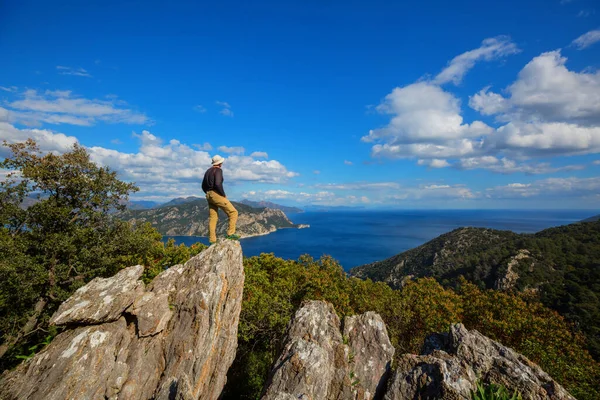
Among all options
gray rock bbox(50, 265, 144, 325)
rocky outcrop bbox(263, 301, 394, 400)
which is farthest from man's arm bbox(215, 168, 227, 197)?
rocky outcrop bbox(263, 301, 394, 400)

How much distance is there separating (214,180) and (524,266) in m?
85.9

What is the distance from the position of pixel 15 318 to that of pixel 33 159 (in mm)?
9662

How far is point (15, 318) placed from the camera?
15.8 meters

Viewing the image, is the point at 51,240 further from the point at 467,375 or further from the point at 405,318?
the point at 405,318

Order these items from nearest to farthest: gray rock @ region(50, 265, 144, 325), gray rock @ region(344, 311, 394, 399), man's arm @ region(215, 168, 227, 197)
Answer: gray rock @ region(50, 265, 144, 325) < gray rock @ region(344, 311, 394, 399) < man's arm @ region(215, 168, 227, 197)

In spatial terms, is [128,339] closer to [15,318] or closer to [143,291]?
[143,291]

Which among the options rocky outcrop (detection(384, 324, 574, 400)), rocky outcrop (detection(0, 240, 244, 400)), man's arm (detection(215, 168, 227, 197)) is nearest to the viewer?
rocky outcrop (detection(384, 324, 574, 400))

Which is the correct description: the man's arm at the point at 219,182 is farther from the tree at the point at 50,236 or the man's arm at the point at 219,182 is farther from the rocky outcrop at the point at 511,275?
the rocky outcrop at the point at 511,275

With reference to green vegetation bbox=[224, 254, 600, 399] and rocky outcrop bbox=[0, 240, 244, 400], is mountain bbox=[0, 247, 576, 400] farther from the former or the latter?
green vegetation bbox=[224, 254, 600, 399]

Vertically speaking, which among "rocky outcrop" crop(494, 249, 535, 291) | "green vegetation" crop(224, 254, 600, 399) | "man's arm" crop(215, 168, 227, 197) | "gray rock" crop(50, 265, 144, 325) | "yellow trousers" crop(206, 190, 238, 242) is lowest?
"rocky outcrop" crop(494, 249, 535, 291)

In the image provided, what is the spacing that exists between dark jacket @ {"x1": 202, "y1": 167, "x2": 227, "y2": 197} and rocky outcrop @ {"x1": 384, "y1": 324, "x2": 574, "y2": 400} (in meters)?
9.93

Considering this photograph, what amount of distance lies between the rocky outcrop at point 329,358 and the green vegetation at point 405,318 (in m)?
5.23

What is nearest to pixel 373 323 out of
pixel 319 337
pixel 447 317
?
pixel 319 337

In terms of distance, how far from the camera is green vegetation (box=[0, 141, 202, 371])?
15500mm
